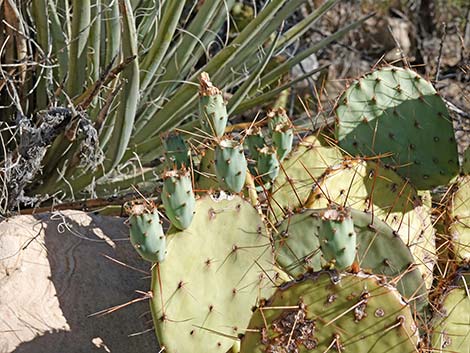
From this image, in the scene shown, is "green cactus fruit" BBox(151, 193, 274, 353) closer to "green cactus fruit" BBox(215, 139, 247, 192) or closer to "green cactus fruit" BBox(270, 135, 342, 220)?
"green cactus fruit" BBox(215, 139, 247, 192)

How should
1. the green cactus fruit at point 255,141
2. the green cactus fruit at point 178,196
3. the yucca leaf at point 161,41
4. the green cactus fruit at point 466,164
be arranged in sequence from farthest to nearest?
the yucca leaf at point 161,41 → the green cactus fruit at point 466,164 → the green cactus fruit at point 255,141 → the green cactus fruit at point 178,196

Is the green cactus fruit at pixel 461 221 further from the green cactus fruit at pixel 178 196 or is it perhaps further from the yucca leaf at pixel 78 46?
the yucca leaf at pixel 78 46

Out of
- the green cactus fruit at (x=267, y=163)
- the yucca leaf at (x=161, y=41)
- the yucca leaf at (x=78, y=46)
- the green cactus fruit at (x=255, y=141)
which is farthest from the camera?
the yucca leaf at (x=161, y=41)

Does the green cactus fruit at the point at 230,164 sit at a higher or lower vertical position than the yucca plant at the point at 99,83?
higher

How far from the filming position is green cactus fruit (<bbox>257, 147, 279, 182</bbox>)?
2281 mm

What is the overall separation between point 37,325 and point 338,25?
3901 mm

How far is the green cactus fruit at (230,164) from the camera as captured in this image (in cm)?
205

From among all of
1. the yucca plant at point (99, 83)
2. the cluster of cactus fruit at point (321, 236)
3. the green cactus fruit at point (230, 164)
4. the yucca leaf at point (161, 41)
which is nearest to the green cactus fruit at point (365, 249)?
the cluster of cactus fruit at point (321, 236)

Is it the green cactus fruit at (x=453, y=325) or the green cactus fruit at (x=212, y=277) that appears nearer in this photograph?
the green cactus fruit at (x=212, y=277)

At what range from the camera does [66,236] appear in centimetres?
236

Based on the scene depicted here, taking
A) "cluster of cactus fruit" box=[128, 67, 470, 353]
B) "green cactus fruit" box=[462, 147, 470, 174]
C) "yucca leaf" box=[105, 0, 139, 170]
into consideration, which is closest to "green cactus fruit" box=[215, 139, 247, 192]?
"cluster of cactus fruit" box=[128, 67, 470, 353]

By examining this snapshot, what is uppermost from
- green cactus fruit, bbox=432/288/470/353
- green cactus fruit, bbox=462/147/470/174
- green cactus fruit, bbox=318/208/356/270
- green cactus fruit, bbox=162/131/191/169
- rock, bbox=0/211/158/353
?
green cactus fruit, bbox=318/208/356/270

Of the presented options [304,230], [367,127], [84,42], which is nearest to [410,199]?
[367,127]

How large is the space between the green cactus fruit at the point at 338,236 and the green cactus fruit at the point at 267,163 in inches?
20.2
